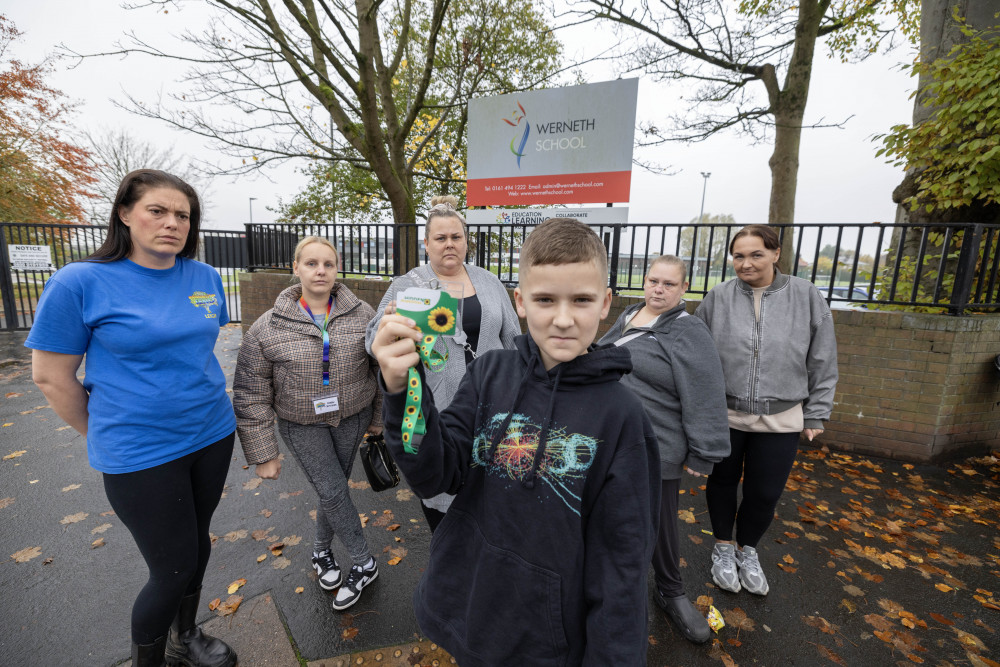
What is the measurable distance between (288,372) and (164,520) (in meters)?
0.83

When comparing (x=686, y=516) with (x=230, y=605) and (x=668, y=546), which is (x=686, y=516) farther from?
(x=230, y=605)

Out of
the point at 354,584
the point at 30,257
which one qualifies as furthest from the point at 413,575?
the point at 30,257

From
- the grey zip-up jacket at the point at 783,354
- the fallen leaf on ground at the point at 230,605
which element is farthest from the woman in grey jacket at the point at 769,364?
the fallen leaf on ground at the point at 230,605

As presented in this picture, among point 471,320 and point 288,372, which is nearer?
point 288,372

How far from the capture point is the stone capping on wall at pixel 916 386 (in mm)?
4445

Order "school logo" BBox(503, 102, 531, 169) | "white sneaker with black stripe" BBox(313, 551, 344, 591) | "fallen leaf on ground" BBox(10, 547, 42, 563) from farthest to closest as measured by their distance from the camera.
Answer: "school logo" BBox(503, 102, 531, 169) < "fallen leaf on ground" BBox(10, 547, 42, 563) < "white sneaker with black stripe" BBox(313, 551, 344, 591)

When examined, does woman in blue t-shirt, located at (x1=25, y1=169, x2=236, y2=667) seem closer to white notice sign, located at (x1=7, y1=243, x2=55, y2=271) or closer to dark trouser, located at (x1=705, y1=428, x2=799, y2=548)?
dark trouser, located at (x1=705, y1=428, x2=799, y2=548)

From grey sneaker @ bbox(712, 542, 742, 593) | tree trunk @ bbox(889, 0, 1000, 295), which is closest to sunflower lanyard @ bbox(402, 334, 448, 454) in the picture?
grey sneaker @ bbox(712, 542, 742, 593)

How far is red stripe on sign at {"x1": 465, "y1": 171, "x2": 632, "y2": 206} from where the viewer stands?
21.1 ft

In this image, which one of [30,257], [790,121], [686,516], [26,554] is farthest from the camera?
[30,257]

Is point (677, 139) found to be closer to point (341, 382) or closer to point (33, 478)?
point (341, 382)

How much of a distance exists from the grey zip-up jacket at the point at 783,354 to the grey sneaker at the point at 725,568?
100cm

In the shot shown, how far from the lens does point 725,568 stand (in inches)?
113

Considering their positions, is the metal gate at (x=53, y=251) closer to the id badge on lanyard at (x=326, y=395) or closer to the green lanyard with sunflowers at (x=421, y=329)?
the id badge on lanyard at (x=326, y=395)
